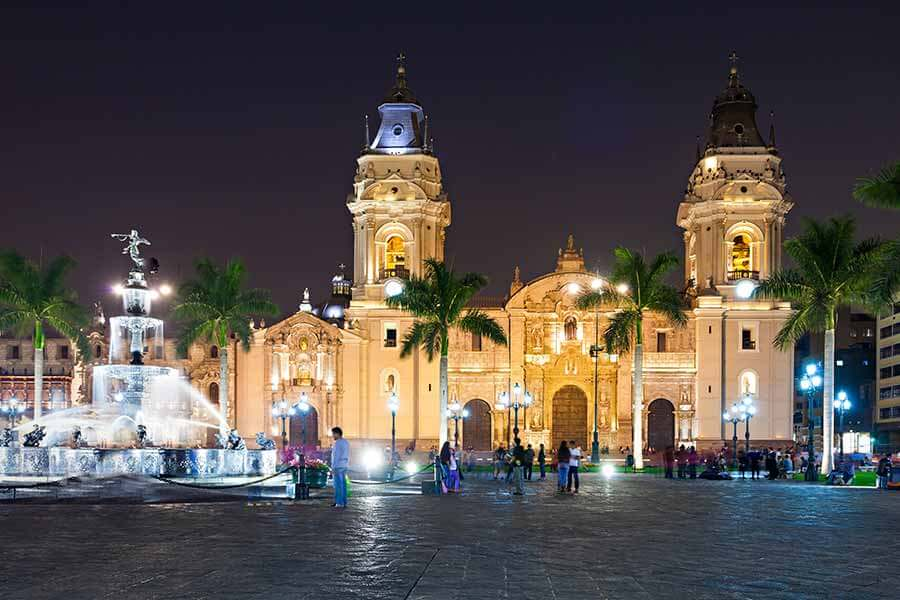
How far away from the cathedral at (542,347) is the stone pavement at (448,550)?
46918 millimetres

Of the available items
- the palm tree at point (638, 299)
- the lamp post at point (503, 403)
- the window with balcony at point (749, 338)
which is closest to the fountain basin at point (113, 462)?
the palm tree at point (638, 299)

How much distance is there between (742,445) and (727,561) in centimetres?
6002

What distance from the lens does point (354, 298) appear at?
252 feet

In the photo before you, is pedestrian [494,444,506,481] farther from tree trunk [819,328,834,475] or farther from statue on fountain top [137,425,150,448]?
statue on fountain top [137,425,150,448]

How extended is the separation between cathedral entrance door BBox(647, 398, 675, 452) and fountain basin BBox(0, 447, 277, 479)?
151 ft

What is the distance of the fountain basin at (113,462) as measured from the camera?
31.5 meters

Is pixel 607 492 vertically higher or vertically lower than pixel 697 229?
lower

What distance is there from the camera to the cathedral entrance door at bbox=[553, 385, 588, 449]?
77.2 metres

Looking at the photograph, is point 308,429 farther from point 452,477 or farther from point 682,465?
point 452,477

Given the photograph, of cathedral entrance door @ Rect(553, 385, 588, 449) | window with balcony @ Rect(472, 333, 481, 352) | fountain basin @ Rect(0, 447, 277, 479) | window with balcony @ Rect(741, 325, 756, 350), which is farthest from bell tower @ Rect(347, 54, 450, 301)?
fountain basin @ Rect(0, 447, 277, 479)

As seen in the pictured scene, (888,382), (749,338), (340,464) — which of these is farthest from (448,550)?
(888,382)

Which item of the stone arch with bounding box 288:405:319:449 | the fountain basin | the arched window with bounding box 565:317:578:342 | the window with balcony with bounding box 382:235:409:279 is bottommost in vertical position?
the stone arch with bounding box 288:405:319:449

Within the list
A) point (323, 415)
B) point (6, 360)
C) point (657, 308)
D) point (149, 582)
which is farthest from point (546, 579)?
point (6, 360)

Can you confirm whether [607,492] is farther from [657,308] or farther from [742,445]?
[742,445]
